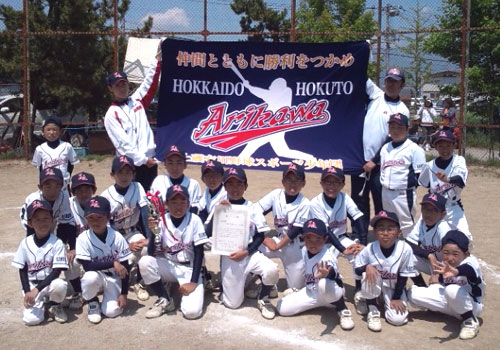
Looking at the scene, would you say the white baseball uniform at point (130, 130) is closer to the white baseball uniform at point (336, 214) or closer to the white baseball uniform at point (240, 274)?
the white baseball uniform at point (240, 274)

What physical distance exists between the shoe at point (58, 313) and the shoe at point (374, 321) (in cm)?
243

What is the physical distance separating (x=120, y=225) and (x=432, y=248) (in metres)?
2.89

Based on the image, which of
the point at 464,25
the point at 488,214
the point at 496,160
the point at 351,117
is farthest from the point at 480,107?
the point at 351,117

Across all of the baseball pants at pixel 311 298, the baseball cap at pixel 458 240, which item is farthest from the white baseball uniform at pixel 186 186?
the baseball cap at pixel 458 240

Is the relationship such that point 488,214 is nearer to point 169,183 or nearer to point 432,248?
point 432,248

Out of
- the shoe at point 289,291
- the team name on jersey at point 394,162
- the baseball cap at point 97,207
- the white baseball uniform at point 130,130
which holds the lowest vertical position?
the shoe at point 289,291

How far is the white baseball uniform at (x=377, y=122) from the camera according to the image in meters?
5.55

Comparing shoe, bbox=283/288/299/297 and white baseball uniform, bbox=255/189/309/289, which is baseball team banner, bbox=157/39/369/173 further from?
shoe, bbox=283/288/299/297

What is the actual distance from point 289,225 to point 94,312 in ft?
6.30

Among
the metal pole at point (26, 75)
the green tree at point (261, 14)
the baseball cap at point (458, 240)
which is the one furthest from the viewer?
the green tree at point (261, 14)

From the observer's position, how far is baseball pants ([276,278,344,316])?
4.07 meters

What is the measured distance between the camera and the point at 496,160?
11.1 meters

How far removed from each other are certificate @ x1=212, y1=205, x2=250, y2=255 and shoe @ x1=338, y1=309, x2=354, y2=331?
994 mm

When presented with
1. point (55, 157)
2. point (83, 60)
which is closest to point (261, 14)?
point (83, 60)
